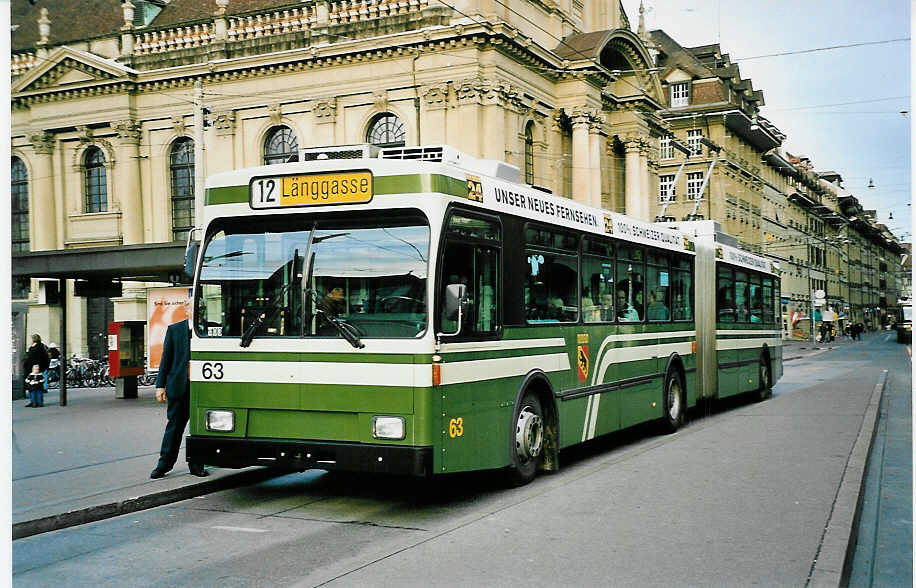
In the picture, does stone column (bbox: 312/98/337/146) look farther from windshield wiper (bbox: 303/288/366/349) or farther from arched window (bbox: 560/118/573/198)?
windshield wiper (bbox: 303/288/366/349)

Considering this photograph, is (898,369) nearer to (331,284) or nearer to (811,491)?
(811,491)

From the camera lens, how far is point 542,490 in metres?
10.1

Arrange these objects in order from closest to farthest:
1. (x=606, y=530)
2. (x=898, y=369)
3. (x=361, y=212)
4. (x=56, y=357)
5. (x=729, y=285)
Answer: (x=606, y=530), (x=361, y=212), (x=729, y=285), (x=56, y=357), (x=898, y=369)

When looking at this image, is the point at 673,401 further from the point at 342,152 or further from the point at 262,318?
the point at 262,318

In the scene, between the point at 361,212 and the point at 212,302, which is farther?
the point at 212,302

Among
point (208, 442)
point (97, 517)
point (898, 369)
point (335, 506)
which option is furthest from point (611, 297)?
point (898, 369)

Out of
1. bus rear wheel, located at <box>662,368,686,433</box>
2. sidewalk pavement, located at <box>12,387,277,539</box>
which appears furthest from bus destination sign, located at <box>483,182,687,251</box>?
sidewalk pavement, located at <box>12,387,277,539</box>

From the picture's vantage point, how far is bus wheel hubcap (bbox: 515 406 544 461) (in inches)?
399

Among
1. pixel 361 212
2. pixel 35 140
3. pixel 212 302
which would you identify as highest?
pixel 35 140

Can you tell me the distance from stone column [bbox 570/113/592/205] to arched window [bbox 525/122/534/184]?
3.09 metres

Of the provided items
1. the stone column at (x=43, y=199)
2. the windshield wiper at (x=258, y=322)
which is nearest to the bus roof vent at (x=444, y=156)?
the windshield wiper at (x=258, y=322)

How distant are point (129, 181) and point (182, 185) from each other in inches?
75.1

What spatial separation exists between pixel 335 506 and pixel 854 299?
1548 centimetres

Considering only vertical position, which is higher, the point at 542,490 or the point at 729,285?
the point at 729,285
